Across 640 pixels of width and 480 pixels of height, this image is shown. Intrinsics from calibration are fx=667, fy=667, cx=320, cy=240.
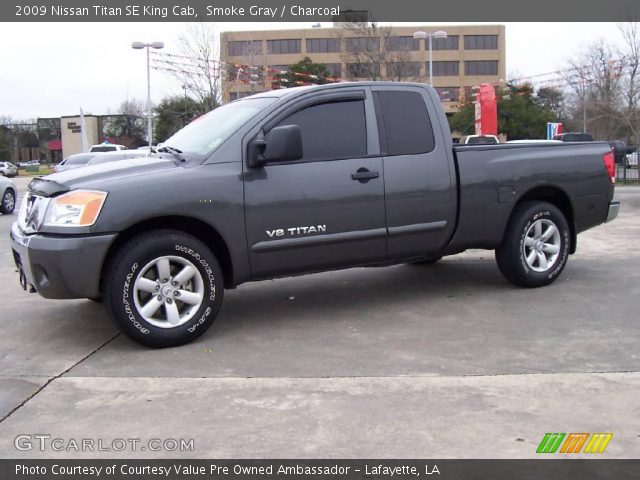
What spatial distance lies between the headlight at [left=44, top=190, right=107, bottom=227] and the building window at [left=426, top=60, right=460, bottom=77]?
253 ft

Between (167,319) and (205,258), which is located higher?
(205,258)

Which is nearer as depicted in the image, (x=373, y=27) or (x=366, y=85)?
(x=366, y=85)

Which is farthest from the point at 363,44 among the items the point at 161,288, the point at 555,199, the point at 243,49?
the point at 161,288

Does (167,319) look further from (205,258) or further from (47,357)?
(47,357)

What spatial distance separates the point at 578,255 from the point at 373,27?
79.9 ft

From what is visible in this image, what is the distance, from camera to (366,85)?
584 centimetres

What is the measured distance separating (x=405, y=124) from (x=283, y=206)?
146cm

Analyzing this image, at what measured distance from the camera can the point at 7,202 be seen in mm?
16438

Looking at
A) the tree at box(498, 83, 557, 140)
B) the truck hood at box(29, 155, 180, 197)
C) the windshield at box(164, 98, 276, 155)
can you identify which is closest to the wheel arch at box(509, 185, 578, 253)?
the windshield at box(164, 98, 276, 155)

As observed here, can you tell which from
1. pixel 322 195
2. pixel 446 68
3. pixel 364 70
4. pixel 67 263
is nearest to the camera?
pixel 67 263

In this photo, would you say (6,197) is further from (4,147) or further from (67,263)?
(4,147)

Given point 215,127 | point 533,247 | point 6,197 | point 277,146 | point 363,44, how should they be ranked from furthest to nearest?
point 363,44, point 6,197, point 533,247, point 215,127, point 277,146

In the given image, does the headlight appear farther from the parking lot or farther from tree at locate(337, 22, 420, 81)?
tree at locate(337, 22, 420, 81)

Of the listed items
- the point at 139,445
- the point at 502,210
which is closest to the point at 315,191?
the point at 502,210
